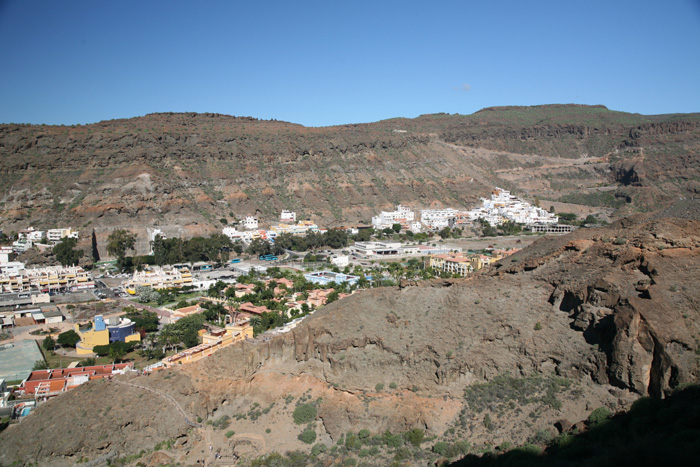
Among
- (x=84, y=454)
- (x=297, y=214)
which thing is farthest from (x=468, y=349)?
(x=297, y=214)

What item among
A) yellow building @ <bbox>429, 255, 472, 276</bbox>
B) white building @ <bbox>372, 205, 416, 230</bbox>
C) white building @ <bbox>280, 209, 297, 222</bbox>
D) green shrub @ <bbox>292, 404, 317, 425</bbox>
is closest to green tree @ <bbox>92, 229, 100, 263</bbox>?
Answer: white building @ <bbox>280, 209, 297, 222</bbox>

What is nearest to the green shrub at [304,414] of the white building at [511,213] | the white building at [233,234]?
the white building at [233,234]

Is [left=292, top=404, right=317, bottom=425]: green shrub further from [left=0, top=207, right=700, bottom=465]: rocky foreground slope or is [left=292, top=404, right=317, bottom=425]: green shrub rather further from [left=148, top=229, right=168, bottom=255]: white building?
[left=148, top=229, right=168, bottom=255]: white building

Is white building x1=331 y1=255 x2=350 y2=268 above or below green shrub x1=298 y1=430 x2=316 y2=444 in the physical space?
below

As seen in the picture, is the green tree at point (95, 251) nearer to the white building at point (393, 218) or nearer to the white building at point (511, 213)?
→ the white building at point (393, 218)

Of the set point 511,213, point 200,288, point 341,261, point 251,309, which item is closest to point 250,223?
point 341,261

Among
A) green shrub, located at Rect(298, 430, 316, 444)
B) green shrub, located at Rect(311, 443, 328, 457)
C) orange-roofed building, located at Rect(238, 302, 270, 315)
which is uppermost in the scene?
green shrub, located at Rect(298, 430, 316, 444)
